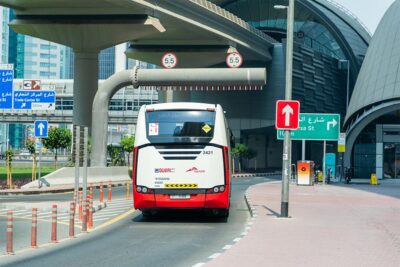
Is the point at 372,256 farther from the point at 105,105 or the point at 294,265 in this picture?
the point at 105,105

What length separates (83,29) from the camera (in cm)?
4725

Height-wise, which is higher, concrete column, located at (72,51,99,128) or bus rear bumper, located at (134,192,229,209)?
concrete column, located at (72,51,99,128)

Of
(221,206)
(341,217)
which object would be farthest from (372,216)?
(221,206)

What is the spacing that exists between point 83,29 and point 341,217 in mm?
29930

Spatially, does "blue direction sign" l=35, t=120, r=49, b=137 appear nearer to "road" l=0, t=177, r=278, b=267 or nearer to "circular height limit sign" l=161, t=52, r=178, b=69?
"road" l=0, t=177, r=278, b=267

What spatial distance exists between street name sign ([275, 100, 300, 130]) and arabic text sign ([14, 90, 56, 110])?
16170mm

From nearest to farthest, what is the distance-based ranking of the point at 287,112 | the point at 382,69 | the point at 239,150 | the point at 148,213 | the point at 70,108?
the point at 287,112 < the point at 148,213 < the point at 382,69 < the point at 239,150 < the point at 70,108

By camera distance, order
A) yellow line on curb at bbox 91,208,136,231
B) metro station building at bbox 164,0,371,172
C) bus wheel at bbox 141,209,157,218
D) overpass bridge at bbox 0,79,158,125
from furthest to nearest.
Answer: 1. overpass bridge at bbox 0,79,158,125
2. metro station building at bbox 164,0,371,172
3. bus wheel at bbox 141,209,157,218
4. yellow line on curb at bbox 91,208,136,231

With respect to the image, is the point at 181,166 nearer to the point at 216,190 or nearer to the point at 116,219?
the point at 216,190

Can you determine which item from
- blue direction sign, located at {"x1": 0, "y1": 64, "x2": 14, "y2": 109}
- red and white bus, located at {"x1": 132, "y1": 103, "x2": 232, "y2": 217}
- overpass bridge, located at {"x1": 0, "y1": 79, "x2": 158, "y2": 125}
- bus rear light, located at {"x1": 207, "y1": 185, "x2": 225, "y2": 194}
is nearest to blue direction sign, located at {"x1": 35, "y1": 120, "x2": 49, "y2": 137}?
blue direction sign, located at {"x1": 0, "y1": 64, "x2": 14, "y2": 109}

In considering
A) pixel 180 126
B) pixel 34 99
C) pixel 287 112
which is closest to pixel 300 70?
pixel 34 99

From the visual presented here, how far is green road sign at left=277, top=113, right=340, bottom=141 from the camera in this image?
56.9 m

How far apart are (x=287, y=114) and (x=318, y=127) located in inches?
1471

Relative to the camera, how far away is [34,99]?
34.2 m
